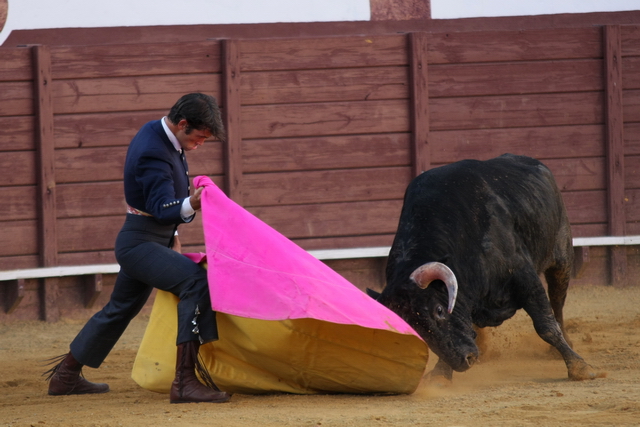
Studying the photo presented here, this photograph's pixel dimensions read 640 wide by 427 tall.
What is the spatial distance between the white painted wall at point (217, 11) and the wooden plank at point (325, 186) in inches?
52.8

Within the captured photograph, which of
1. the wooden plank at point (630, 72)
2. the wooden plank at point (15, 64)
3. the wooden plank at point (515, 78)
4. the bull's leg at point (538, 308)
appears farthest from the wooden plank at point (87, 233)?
the wooden plank at point (630, 72)

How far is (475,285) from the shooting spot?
472cm

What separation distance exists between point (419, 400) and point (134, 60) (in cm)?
427

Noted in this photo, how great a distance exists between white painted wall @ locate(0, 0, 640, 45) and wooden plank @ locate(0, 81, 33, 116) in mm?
424

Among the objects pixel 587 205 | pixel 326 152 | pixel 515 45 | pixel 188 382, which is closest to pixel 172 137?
pixel 188 382

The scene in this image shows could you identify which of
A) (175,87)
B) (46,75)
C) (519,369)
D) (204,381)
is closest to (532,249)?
(519,369)

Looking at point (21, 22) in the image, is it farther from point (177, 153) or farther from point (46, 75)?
point (177, 153)

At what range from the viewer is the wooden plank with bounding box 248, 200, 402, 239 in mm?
Result: 7332

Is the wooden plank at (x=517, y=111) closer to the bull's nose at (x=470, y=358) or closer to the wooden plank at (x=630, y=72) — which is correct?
the wooden plank at (x=630, y=72)

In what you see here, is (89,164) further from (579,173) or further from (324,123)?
(579,173)

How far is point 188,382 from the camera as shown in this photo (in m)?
3.83

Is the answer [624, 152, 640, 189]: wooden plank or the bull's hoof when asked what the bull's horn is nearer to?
the bull's hoof

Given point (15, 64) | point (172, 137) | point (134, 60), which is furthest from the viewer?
point (134, 60)

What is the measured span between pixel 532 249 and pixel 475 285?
0.77 meters
